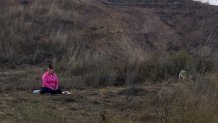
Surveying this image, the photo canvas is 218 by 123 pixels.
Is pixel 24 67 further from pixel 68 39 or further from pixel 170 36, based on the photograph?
pixel 170 36

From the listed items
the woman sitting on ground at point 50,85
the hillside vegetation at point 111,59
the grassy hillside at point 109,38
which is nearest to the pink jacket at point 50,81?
the woman sitting on ground at point 50,85

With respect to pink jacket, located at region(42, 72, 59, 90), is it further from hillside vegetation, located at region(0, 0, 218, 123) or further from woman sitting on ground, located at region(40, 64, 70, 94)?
hillside vegetation, located at region(0, 0, 218, 123)

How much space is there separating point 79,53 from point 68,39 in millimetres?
1164

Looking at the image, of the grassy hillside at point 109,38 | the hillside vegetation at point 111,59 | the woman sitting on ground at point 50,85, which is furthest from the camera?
the grassy hillside at point 109,38

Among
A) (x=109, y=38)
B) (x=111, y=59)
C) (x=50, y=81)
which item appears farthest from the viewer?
(x=109, y=38)

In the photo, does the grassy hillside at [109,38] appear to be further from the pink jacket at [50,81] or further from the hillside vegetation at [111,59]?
the pink jacket at [50,81]

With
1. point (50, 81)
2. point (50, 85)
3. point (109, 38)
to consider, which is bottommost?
point (50, 85)

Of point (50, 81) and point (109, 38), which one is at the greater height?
point (109, 38)

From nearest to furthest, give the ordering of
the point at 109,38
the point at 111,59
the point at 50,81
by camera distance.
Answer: the point at 50,81 < the point at 111,59 < the point at 109,38

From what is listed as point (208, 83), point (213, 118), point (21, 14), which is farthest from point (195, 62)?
point (213, 118)

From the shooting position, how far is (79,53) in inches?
790

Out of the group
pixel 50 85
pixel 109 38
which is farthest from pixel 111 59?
pixel 50 85

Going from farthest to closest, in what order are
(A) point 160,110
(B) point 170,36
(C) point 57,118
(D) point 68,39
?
(B) point 170,36 → (D) point 68,39 → (A) point 160,110 → (C) point 57,118

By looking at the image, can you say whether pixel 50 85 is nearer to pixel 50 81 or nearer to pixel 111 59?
pixel 50 81
